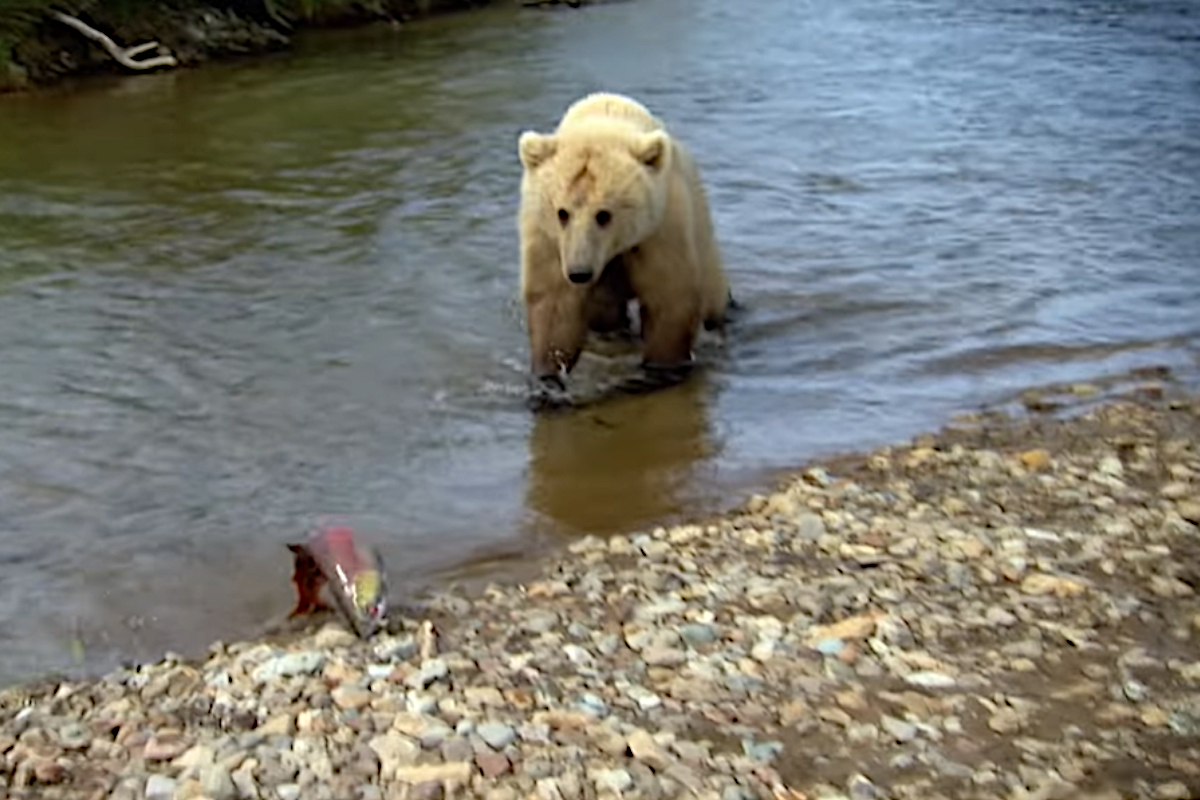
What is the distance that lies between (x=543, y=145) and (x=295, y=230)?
161 inches

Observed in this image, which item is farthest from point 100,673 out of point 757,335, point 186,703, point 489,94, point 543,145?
point 489,94

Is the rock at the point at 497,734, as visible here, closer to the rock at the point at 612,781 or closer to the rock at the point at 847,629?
the rock at the point at 612,781

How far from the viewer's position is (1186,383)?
Answer: 7.46m

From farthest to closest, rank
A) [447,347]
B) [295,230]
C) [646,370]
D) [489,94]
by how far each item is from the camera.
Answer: [489,94] → [295,230] → [447,347] → [646,370]

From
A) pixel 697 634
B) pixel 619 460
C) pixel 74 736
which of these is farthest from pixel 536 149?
pixel 74 736

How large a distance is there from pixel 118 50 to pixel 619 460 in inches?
516

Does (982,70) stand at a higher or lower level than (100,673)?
lower

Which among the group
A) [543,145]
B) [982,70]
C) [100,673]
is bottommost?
[982,70]

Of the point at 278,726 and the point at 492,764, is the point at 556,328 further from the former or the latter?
the point at 492,764

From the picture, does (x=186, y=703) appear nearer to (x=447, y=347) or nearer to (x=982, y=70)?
(x=447, y=347)

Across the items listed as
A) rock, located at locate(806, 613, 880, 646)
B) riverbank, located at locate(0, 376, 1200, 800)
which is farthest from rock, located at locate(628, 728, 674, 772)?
rock, located at locate(806, 613, 880, 646)

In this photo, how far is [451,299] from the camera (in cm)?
916

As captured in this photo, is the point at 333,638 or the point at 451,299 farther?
the point at 451,299

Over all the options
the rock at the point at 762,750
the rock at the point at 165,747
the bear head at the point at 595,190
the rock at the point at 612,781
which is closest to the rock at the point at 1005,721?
the rock at the point at 762,750
